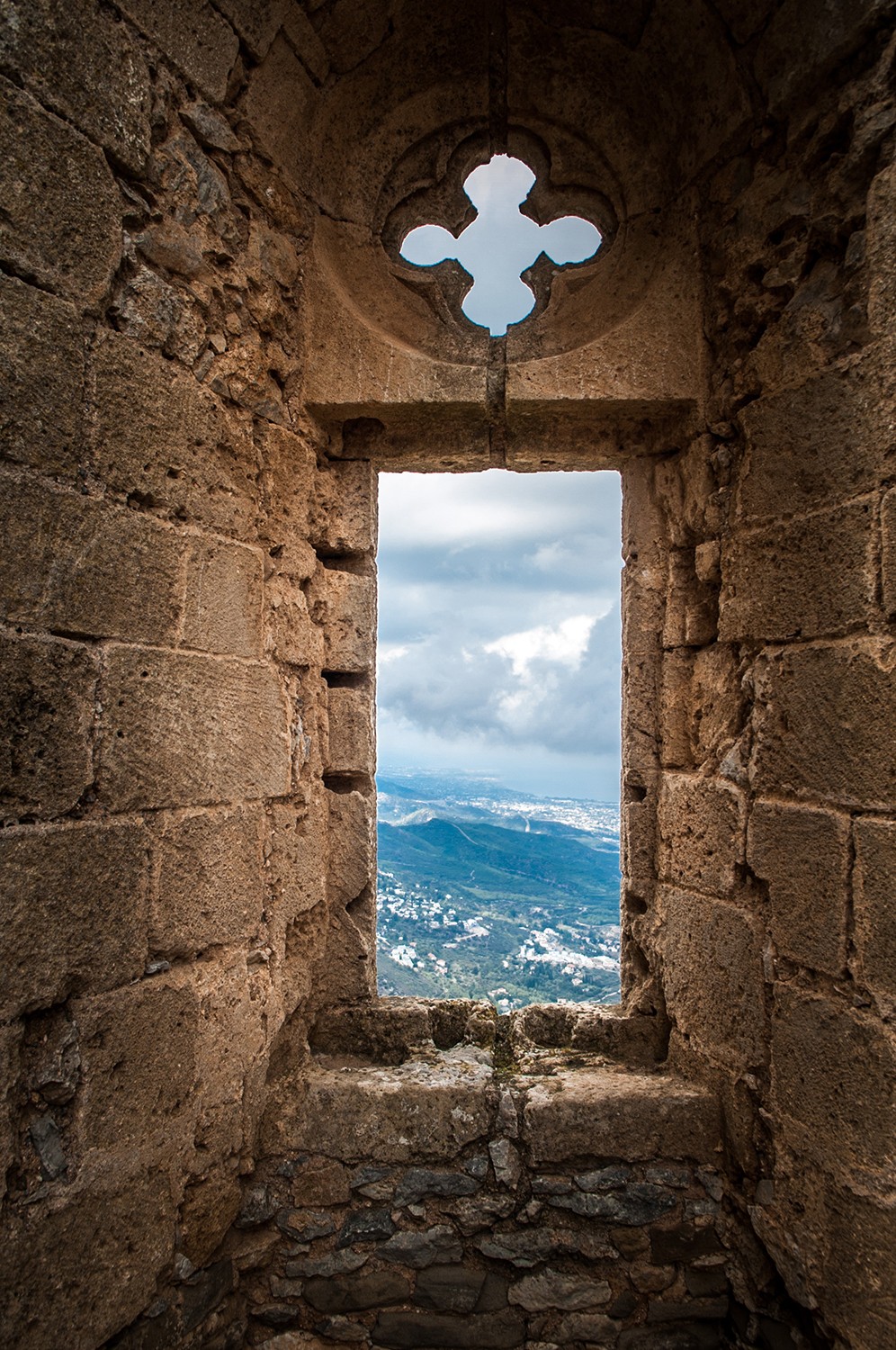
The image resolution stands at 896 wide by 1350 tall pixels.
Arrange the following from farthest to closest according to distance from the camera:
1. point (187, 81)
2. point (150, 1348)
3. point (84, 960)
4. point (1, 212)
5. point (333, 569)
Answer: point (333, 569) < point (187, 81) < point (150, 1348) < point (84, 960) < point (1, 212)

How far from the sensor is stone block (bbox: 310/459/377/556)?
317 cm

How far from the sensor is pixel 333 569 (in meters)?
3.23

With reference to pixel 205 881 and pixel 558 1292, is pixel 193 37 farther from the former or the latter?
pixel 558 1292

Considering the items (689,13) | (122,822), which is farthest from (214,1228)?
(689,13)

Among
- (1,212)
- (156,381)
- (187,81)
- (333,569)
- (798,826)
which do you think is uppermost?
(187,81)

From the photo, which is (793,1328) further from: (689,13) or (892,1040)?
(689,13)

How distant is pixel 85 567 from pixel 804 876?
7.65 ft

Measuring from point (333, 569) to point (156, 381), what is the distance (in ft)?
3.64

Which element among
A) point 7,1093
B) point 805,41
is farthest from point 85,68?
point 7,1093

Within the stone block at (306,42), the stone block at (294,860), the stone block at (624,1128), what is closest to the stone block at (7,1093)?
the stone block at (294,860)

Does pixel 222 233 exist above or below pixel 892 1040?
above

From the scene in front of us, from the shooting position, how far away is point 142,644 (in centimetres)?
221

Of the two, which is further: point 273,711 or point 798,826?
point 273,711

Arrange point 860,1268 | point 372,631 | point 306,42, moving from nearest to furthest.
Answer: point 860,1268
point 306,42
point 372,631
